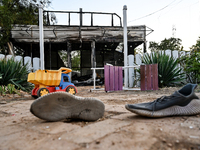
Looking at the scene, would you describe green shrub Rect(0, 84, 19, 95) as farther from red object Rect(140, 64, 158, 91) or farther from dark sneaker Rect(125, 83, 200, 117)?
dark sneaker Rect(125, 83, 200, 117)

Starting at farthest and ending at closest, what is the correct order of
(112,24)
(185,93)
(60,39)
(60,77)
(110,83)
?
1. (112,24)
2. (60,39)
3. (110,83)
4. (60,77)
5. (185,93)

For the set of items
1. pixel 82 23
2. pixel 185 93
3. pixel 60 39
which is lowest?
pixel 185 93

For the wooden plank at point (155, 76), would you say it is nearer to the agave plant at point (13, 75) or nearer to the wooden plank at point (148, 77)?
the wooden plank at point (148, 77)

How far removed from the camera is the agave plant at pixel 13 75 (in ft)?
15.2

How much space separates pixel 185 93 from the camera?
1519 mm

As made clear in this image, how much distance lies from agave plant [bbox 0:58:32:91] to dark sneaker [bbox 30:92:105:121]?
12.3ft

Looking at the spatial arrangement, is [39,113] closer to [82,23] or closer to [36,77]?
[36,77]

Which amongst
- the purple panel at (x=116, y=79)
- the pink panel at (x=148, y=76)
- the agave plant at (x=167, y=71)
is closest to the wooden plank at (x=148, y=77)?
the pink panel at (x=148, y=76)

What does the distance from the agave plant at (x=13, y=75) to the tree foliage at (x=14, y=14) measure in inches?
191

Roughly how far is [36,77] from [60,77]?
54cm

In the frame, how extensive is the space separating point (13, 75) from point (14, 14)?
239 inches

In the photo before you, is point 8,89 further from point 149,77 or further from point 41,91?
point 149,77

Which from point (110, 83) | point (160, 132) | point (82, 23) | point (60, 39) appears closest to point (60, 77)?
point (110, 83)

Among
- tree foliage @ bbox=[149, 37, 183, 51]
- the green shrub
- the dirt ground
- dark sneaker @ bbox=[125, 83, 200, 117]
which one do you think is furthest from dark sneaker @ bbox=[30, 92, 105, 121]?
tree foliage @ bbox=[149, 37, 183, 51]
